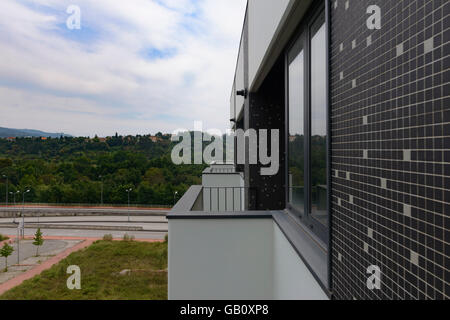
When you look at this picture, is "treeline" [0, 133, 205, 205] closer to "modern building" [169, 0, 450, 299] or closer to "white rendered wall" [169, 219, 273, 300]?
"white rendered wall" [169, 219, 273, 300]

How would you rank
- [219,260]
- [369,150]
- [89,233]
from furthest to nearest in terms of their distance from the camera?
[89,233] < [219,260] < [369,150]

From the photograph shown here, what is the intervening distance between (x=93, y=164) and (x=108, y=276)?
1379 cm

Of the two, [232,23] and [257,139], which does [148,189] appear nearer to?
[232,23]

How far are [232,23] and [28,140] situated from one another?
3409 cm

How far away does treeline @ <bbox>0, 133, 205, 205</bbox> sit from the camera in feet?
100

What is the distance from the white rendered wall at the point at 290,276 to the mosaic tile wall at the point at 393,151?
43 cm

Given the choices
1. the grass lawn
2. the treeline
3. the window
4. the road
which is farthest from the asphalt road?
the window

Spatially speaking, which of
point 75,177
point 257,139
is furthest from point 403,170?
point 75,177

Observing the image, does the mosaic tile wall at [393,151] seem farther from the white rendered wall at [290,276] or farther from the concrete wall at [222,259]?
the concrete wall at [222,259]

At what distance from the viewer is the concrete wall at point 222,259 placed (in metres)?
2.90

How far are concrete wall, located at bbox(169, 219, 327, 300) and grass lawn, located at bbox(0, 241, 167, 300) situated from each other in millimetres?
17066

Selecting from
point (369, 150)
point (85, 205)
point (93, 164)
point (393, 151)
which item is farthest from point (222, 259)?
point (85, 205)

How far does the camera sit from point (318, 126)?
2061mm

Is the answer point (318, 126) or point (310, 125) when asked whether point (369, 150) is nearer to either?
point (318, 126)
